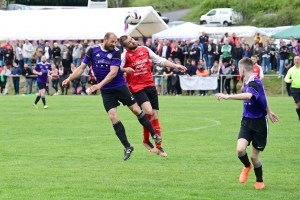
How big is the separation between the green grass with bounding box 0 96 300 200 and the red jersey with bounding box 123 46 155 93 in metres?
1.36

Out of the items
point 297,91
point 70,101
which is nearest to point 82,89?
point 70,101

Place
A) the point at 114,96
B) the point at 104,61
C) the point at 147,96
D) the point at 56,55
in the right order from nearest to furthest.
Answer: the point at 104,61, the point at 114,96, the point at 147,96, the point at 56,55

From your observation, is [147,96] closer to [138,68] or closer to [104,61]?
[138,68]

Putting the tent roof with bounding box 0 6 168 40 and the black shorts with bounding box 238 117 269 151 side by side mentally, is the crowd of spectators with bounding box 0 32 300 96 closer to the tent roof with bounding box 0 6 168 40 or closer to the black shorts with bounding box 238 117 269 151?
the tent roof with bounding box 0 6 168 40

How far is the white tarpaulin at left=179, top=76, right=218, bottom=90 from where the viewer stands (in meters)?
32.5

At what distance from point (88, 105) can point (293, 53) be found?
1125 cm

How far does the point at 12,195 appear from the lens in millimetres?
8594

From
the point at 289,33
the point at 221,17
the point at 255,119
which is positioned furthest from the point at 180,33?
the point at 255,119

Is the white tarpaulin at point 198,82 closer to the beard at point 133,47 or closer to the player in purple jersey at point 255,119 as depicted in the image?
the beard at point 133,47

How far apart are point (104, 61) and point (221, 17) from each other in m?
51.0

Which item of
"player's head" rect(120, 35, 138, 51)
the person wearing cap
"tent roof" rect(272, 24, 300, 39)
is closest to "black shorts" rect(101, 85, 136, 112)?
"player's head" rect(120, 35, 138, 51)

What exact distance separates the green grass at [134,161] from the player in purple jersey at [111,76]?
596 millimetres

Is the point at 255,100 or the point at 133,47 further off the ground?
the point at 133,47

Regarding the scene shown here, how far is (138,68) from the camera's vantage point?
1226 centimetres
